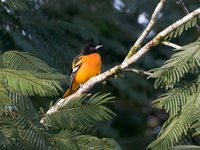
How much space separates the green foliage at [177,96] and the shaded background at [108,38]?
8.40 feet

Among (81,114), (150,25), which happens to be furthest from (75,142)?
(150,25)

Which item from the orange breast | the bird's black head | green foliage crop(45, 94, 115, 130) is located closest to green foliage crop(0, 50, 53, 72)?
green foliage crop(45, 94, 115, 130)

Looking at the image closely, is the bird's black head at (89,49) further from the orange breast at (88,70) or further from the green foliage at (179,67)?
the green foliage at (179,67)

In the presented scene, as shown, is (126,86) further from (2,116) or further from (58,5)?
(2,116)

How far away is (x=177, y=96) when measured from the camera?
3324mm

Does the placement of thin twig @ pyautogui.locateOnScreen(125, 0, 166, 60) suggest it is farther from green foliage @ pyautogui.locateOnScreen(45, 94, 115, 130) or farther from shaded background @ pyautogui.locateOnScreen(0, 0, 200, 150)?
shaded background @ pyautogui.locateOnScreen(0, 0, 200, 150)

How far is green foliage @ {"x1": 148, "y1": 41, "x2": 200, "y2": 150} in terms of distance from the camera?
3145 millimetres

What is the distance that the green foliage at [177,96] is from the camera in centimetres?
314

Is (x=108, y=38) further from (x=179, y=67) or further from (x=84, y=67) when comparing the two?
(x=179, y=67)

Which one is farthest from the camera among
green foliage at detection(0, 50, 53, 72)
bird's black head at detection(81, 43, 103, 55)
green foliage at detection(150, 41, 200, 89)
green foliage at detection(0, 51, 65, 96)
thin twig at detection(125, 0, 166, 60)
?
bird's black head at detection(81, 43, 103, 55)

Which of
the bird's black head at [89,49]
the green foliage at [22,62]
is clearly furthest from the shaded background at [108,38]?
the green foliage at [22,62]

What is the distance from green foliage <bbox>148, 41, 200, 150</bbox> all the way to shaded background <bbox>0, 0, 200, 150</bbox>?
256cm

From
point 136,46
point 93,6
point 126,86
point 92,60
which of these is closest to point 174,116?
point 136,46

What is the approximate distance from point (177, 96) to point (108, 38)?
447 centimetres
